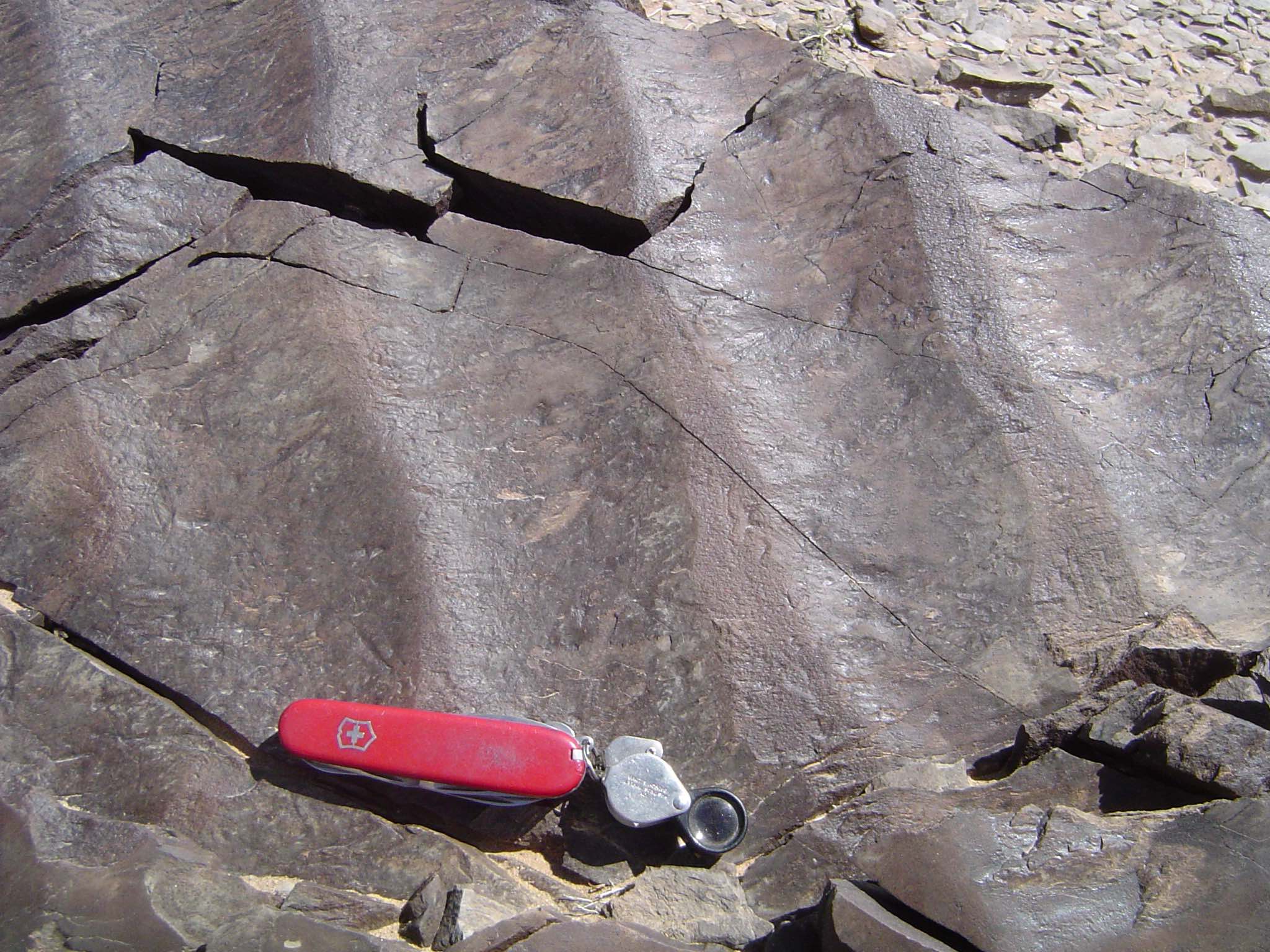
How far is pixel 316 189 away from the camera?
9.53ft

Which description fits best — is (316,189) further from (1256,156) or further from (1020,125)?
(1256,156)

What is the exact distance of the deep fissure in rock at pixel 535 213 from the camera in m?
Answer: 2.77

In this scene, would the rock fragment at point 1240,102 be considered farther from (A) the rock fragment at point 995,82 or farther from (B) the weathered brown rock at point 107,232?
(B) the weathered brown rock at point 107,232

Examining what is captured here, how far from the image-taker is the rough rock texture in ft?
6.47

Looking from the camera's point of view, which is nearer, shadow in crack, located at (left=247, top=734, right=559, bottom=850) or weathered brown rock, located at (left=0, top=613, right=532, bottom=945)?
weathered brown rock, located at (left=0, top=613, right=532, bottom=945)

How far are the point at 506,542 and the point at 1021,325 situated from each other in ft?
4.38

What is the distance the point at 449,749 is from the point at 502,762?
0.34ft

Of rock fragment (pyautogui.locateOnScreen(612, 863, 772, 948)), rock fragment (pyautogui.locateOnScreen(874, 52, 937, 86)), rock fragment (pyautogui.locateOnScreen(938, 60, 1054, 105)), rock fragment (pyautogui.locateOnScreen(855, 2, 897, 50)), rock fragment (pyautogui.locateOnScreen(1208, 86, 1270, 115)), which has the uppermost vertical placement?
rock fragment (pyautogui.locateOnScreen(855, 2, 897, 50))

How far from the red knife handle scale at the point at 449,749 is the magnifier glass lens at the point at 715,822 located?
8.9 inches

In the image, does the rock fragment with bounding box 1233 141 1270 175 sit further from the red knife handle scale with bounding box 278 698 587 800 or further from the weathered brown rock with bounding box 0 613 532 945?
the weathered brown rock with bounding box 0 613 532 945

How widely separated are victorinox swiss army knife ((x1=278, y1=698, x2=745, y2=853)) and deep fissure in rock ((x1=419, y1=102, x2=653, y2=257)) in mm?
1273

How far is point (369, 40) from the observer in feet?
10.5

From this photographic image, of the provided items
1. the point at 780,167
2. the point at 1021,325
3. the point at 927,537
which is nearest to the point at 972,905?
the point at 927,537

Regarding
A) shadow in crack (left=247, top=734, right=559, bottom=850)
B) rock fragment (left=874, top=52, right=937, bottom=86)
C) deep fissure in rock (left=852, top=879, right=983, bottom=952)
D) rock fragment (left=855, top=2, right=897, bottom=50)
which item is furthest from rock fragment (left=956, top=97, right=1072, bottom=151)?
shadow in crack (left=247, top=734, right=559, bottom=850)
